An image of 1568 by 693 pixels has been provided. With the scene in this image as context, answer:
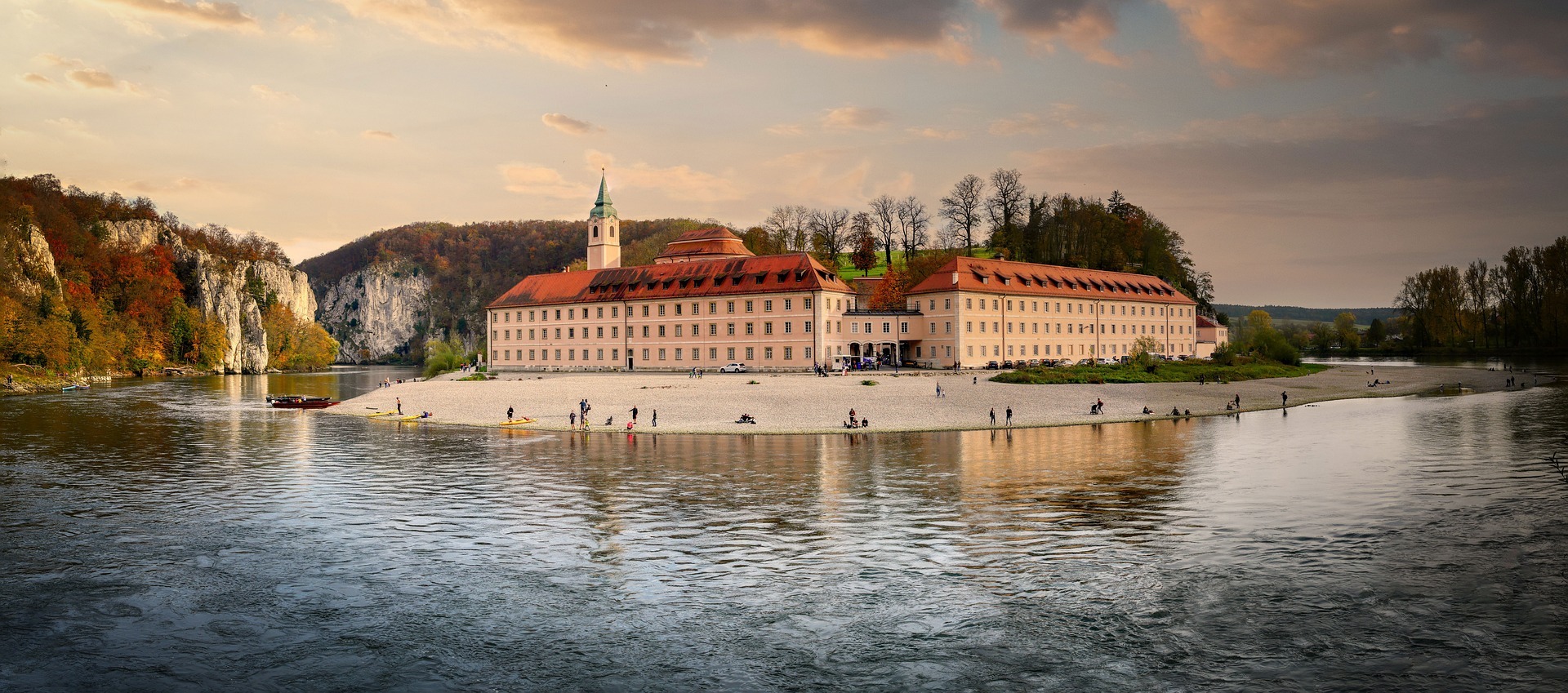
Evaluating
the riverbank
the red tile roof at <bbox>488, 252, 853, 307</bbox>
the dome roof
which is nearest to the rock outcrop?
the red tile roof at <bbox>488, 252, 853, 307</bbox>

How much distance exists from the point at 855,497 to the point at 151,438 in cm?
4166

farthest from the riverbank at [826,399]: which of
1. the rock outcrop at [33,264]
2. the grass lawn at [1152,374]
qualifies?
the rock outcrop at [33,264]

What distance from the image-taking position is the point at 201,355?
157 meters

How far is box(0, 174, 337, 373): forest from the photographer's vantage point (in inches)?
4114

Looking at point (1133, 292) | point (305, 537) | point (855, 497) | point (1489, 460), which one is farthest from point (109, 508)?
point (1133, 292)

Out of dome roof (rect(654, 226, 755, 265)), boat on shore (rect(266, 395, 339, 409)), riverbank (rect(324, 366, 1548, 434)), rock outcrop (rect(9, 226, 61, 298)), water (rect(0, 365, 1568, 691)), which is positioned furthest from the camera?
dome roof (rect(654, 226, 755, 265))

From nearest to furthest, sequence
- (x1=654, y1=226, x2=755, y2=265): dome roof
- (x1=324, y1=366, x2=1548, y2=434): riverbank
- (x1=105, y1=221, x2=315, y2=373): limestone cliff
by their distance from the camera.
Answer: (x1=324, y1=366, x2=1548, y2=434): riverbank, (x1=654, y1=226, x2=755, y2=265): dome roof, (x1=105, y1=221, x2=315, y2=373): limestone cliff

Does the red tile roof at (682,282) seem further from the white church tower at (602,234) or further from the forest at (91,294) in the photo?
the forest at (91,294)

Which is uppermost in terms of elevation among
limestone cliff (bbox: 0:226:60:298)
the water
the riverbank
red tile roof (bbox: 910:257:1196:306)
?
limestone cliff (bbox: 0:226:60:298)

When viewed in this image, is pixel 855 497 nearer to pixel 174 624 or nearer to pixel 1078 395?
pixel 174 624

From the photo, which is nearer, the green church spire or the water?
the water

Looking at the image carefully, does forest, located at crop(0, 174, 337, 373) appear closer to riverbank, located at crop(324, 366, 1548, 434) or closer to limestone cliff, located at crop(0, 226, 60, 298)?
limestone cliff, located at crop(0, 226, 60, 298)

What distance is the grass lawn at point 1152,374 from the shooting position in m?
74.6

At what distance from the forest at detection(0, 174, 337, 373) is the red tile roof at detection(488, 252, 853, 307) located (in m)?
49.4
